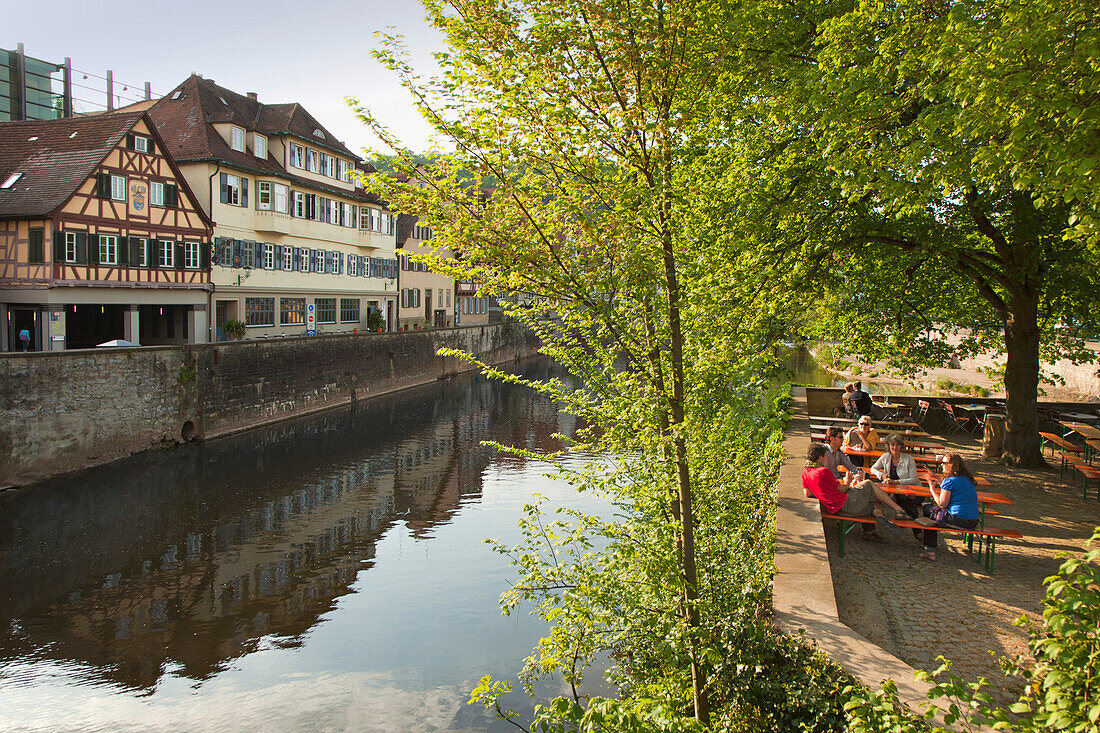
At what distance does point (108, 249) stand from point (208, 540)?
560 inches

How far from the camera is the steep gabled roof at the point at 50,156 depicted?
24.1 metres

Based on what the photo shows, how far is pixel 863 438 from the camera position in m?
12.8

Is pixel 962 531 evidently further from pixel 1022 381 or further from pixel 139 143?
pixel 139 143

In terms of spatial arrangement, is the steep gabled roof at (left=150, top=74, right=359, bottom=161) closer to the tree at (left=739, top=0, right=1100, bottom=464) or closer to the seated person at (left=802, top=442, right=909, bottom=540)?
the tree at (left=739, top=0, right=1100, bottom=464)

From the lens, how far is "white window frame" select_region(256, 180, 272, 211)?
3291 centimetres

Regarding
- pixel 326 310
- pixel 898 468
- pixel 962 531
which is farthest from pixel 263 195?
pixel 962 531

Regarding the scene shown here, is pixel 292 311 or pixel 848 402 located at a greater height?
pixel 292 311

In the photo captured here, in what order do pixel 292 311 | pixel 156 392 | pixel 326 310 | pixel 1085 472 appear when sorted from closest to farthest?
pixel 1085 472 < pixel 156 392 < pixel 292 311 < pixel 326 310

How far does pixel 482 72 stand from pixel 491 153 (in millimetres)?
527

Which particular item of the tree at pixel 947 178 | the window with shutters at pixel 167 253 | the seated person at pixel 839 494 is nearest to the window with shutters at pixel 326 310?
the window with shutters at pixel 167 253

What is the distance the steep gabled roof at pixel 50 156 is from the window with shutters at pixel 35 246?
1.81ft

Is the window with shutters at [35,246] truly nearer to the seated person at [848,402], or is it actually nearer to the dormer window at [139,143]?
the dormer window at [139,143]

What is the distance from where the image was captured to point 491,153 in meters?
5.19

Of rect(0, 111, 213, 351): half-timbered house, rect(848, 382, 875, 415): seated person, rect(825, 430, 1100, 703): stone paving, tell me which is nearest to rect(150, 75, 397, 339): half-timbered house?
rect(0, 111, 213, 351): half-timbered house
